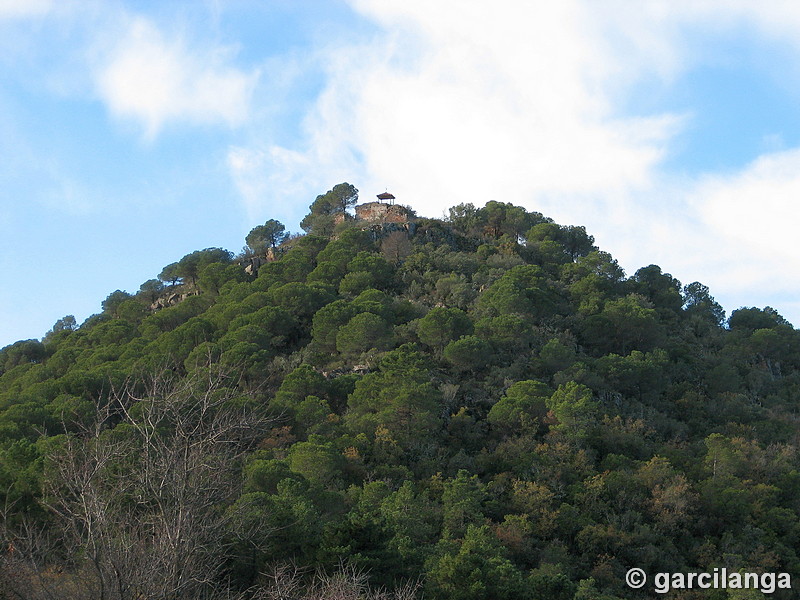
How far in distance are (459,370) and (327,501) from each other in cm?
1413

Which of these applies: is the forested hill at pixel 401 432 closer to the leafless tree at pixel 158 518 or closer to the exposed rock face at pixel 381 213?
the leafless tree at pixel 158 518

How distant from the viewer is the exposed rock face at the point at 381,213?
205ft

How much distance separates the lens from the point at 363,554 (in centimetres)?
1919

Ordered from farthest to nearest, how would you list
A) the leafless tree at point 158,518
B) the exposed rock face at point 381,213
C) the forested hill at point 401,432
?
the exposed rock face at point 381,213
the forested hill at point 401,432
the leafless tree at point 158,518

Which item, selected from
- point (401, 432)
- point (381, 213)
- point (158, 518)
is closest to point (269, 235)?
point (381, 213)

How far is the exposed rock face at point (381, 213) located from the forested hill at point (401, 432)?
150 inches

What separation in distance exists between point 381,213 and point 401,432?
35.2 metres

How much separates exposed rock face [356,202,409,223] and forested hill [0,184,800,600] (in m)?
3.81

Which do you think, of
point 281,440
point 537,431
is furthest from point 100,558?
point 537,431

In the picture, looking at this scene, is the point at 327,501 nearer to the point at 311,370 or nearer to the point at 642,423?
the point at 311,370

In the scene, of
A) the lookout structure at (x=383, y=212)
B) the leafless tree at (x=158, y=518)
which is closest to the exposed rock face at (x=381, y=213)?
the lookout structure at (x=383, y=212)

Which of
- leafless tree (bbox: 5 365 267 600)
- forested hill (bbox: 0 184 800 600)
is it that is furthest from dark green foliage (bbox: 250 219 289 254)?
leafless tree (bbox: 5 365 267 600)

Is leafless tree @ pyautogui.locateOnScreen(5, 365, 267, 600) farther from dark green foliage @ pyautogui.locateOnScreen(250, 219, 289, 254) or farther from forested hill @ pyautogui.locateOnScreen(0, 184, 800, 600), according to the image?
dark green foliage @ pyautogui.locateOnScreen(250, 219, 289, 254)

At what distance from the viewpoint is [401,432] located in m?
31.6
